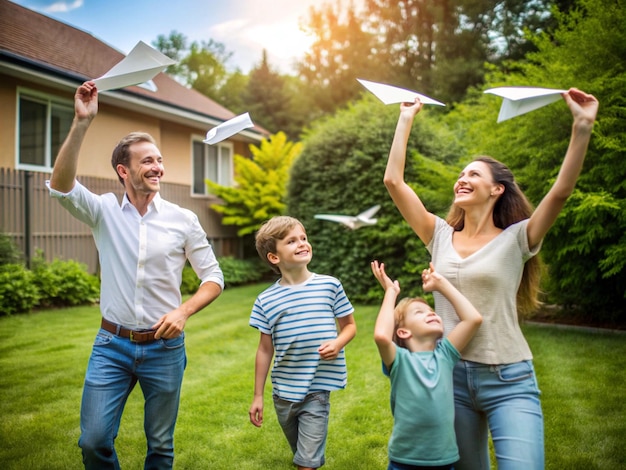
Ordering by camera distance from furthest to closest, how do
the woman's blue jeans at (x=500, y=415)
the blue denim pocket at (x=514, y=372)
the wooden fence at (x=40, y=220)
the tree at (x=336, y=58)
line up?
the tree at (x=336, y=58), the wooden fence at (x=40, y=220), the blue denim pocket at (x=514, y=372), the woman's blue jeans at (x=500, y=415)

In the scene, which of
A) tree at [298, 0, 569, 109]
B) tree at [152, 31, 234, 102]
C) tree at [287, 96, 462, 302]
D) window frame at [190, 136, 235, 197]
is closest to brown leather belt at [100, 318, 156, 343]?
tree at [287, 96, 462, 302]

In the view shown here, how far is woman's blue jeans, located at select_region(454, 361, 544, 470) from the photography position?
217 centimetres

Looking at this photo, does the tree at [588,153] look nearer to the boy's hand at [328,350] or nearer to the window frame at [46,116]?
the boy's hand at [328,350]

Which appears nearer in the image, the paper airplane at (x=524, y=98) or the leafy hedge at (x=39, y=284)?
the paper airplane at (x=524, y=98)

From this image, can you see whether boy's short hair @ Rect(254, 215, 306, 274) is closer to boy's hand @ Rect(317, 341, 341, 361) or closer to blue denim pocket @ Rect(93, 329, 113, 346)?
boy's hand @ Rect(317, 341, 341, 361)

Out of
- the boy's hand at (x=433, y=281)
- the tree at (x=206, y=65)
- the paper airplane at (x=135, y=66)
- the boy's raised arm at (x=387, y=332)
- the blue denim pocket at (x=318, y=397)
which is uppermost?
the tree at (x=206, y=65)

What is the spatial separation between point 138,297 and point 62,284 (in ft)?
25.6

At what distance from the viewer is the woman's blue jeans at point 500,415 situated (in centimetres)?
217

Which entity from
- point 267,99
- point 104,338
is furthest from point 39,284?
point 267,99

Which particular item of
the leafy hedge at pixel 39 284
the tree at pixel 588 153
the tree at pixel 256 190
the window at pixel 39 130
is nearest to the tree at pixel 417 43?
the tree at pixel 256 190

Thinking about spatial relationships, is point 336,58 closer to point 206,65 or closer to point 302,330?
point 206,65

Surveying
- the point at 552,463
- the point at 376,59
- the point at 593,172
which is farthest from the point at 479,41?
the point at 552,463

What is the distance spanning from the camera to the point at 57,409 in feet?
15.6

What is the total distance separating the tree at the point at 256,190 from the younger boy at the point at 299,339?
471 inches
